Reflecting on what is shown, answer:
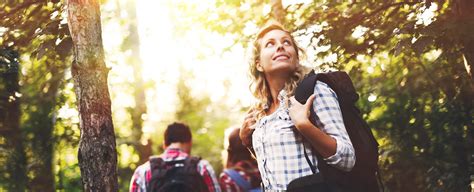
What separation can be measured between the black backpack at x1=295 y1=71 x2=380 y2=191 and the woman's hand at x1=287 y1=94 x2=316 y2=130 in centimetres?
9

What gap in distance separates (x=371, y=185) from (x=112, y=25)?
11.9 meters

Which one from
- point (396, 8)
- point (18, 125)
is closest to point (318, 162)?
point (396, 8)

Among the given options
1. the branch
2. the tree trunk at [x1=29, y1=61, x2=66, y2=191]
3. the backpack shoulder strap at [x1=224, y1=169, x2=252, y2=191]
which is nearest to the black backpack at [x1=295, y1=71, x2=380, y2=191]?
the branch

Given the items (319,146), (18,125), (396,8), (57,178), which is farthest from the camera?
(57,178)

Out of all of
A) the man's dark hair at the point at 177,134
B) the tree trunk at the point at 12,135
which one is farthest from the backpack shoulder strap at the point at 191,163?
the tree trunk at the point at 12,135

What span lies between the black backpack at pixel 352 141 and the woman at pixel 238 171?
8.46 feet

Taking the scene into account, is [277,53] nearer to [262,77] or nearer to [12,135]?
[262,77]

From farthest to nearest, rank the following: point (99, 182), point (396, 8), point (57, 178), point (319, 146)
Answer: point (57, 178), point (396, 8), point (99, 182), point (319, 146)

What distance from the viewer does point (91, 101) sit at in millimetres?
3332

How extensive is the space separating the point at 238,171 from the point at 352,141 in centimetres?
280

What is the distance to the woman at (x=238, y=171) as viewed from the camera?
5613mm

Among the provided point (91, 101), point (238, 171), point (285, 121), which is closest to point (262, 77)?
point (285, 121)

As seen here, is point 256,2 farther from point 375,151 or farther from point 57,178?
point 375,151

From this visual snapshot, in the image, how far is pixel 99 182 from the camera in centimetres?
330
